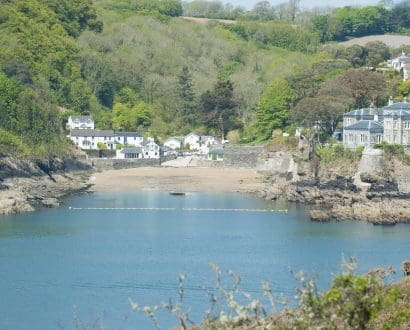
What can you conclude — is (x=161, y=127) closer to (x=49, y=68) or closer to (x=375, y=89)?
(x=49, y=68)

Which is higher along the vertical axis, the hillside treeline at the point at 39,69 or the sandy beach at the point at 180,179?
the hillside treeline at the point at 39,69

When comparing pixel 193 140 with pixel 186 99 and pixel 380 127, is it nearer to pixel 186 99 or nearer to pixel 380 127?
pixel 186 99

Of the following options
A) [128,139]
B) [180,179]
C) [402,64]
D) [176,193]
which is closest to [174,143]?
[128,139]

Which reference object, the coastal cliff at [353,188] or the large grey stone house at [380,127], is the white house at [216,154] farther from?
the large grey stone house at [380,127]

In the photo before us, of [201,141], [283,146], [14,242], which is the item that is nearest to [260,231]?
[14,242]

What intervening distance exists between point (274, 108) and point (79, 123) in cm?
1233

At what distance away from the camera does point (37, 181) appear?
55000 mm

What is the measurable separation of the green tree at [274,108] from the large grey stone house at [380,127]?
33.4ft

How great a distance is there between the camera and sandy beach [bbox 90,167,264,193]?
57.2 m

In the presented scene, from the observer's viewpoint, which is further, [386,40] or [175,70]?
[386,40]

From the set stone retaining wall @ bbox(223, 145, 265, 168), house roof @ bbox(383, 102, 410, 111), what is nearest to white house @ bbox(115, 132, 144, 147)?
stone retaining wall @ bbox(223, 145, 265, 168)

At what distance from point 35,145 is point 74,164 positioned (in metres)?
4.13

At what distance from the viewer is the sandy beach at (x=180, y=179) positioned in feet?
188

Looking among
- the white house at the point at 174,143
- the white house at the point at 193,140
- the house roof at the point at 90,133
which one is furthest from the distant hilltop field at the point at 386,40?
the house roof at the point at 90,133
